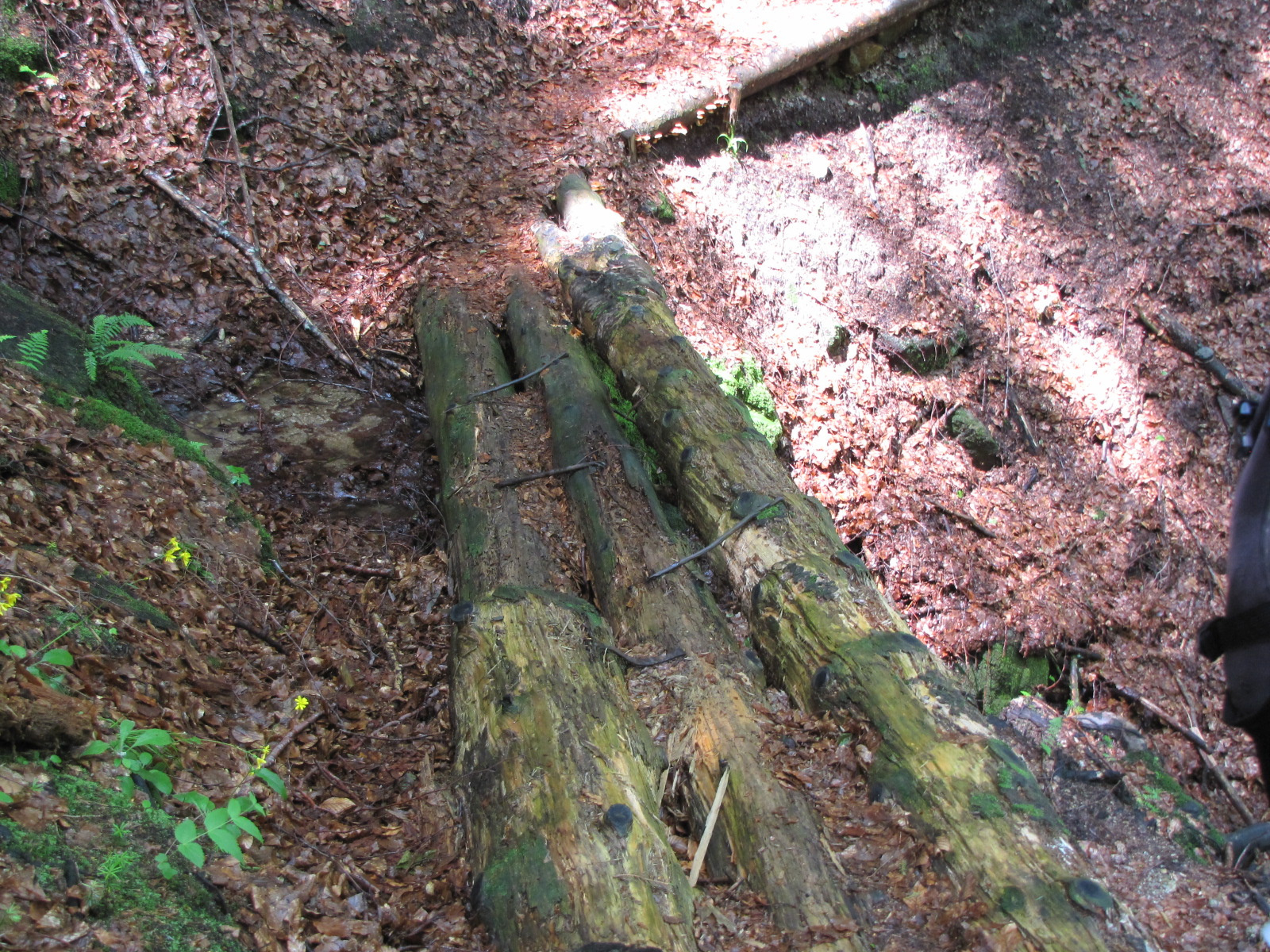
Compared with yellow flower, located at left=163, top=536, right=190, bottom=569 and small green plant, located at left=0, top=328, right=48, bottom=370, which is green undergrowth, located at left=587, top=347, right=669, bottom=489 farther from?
small green plant, located at left=0, top=328, right=48, bottom=370

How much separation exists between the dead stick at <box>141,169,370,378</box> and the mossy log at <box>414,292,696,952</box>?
2.58 metres

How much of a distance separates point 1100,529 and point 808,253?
13.5 feet

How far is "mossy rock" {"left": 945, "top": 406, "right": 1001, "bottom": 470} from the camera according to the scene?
27.0 feet

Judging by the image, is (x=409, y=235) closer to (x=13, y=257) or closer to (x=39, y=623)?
(x=13, y=257)

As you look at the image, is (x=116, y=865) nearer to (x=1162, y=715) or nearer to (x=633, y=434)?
(x=633, y=434)

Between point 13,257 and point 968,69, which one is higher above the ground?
point 968,69

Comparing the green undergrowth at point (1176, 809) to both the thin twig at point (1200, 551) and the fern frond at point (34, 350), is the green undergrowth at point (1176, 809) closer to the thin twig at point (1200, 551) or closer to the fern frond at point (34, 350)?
the thin twig at point (1200, 551)

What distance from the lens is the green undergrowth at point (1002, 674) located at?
6.74 metres

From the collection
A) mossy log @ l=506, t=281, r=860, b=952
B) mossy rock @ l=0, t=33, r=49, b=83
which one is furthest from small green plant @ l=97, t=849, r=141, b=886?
mossy rock @ l=0, t=33, r=49, b=83

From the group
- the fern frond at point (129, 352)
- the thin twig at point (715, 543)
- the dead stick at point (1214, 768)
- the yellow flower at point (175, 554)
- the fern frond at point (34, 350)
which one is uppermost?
the fern frond at point (129, 352)

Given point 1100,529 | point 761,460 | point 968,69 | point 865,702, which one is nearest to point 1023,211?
point 968,69

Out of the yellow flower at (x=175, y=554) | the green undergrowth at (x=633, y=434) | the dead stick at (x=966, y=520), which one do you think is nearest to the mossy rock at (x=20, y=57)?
the yellow flower at (x=175, y=554)

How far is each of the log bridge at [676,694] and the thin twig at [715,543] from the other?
2 cm

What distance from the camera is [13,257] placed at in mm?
5945
